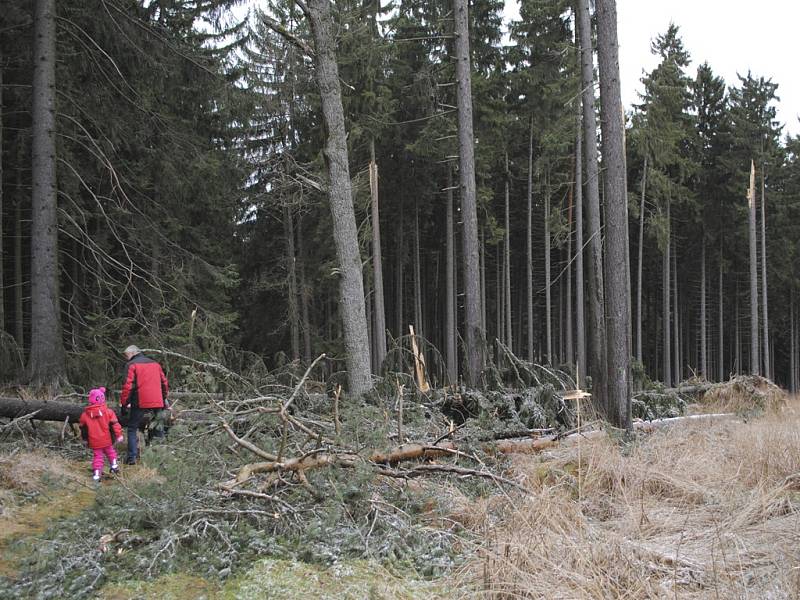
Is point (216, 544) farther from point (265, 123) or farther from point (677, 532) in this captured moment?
point (265, 123)

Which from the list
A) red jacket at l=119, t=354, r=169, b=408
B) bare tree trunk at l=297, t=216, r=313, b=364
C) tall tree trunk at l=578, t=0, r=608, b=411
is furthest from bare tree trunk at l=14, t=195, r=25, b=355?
tall tree trunk at l=578, t=0, r=608, b=411

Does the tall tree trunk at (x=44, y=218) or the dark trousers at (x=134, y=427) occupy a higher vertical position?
the tall tree trunk at (x=44, y=218)

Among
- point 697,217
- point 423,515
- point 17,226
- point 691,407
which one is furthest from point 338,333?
point 423,515

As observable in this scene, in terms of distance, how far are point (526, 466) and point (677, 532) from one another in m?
1.72

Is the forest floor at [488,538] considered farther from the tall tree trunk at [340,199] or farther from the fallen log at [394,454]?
the tall tree trunk at [340,199]

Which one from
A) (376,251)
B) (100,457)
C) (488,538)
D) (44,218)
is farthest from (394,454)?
(376,251)

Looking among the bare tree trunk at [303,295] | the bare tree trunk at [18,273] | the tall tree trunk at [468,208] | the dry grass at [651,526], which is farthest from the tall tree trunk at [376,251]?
the dry grass at [651,526]

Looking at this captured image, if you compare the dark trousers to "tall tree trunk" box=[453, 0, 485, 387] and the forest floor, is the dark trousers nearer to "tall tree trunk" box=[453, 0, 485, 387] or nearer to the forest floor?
the forest floor

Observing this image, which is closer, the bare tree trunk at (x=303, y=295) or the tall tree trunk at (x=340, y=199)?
the tall tree trunk at (x=340, y=199)

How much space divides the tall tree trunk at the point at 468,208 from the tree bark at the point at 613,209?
3194 mm

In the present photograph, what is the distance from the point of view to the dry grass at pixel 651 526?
3.21m

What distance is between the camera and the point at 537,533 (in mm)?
3816

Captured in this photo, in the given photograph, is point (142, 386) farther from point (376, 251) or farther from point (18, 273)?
point (376, 251)

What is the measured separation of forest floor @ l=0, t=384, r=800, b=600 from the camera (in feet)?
10.9
